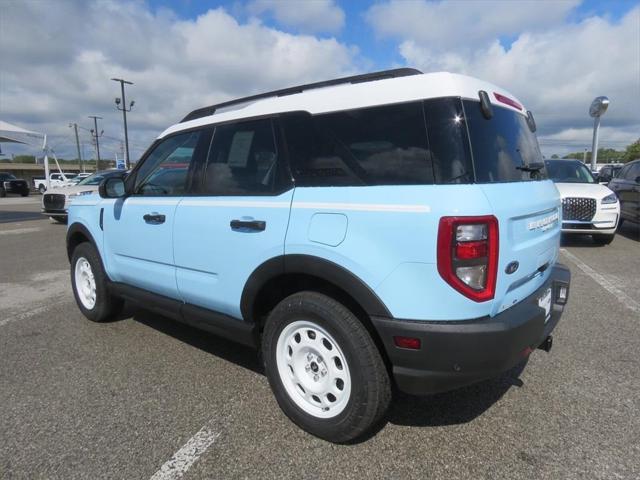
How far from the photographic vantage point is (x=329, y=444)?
240 cm

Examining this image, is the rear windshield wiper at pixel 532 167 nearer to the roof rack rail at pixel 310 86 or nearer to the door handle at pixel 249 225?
the roof rack rail at pixel 310 86

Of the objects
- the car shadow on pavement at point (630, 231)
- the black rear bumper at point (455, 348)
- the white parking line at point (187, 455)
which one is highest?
the black rear bumper at point (455, 348)

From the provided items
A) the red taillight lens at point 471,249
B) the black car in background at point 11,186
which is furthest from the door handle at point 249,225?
the black car in background at point 11,186

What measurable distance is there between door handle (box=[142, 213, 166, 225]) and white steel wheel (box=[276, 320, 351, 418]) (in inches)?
54.4

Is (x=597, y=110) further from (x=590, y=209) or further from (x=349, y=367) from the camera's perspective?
(x=349, y=367)

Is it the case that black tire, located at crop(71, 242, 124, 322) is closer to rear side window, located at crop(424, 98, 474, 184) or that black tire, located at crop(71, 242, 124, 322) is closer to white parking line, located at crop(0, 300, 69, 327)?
white parking line, located at crop(0, 300, 69, 327)

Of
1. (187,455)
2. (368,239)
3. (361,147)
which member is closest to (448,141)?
(361,147)

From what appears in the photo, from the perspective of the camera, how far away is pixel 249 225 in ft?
8.52

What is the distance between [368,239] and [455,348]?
→ 642 millimetres

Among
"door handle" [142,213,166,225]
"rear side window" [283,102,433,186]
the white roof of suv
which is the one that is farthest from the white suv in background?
"door handle" [142,213,166,225]

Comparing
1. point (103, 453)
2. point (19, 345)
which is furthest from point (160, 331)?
point (103, 453)

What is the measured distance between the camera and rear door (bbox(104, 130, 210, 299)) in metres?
3.22

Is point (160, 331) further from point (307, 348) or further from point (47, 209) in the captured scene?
point (47, 209)

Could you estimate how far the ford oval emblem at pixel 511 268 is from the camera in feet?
6.85
